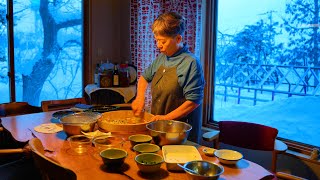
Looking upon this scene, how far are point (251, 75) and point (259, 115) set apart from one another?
38 cm

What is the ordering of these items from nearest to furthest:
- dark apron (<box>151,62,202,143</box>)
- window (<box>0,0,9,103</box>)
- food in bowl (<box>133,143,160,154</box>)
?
food in bowl (<box>133,143,160,154</box>), dark apron (<box>151,62,202,143</box>), window (<box>0,0,9,103</box>)

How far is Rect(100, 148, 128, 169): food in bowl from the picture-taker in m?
1.33

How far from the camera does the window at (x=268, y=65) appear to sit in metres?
2.65

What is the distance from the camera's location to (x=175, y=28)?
76.5 inches

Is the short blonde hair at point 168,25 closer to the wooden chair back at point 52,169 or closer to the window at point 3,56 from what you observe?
the wooden chair back at point 52,169

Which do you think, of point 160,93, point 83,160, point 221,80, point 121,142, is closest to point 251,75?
point 221,80

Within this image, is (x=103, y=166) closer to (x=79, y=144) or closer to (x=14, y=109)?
(x=79, y=144)

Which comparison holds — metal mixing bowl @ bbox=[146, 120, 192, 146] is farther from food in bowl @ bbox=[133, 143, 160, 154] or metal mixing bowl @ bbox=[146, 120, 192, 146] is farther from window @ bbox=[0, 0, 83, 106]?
window @ bbox=[0, 0, 83, 106]

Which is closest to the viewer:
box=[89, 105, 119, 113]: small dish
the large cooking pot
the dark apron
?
the large cooking pot

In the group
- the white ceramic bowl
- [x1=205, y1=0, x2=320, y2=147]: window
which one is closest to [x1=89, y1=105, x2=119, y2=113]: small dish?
the white ceramic bowl

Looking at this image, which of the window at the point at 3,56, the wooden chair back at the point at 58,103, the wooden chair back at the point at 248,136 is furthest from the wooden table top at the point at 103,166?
the window at the point at 3,56

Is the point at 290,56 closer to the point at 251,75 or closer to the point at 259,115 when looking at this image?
the point at 251,75

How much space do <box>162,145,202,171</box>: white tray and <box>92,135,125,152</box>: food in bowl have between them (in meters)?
0.26

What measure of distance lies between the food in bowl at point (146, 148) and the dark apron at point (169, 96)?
1.93 feet
